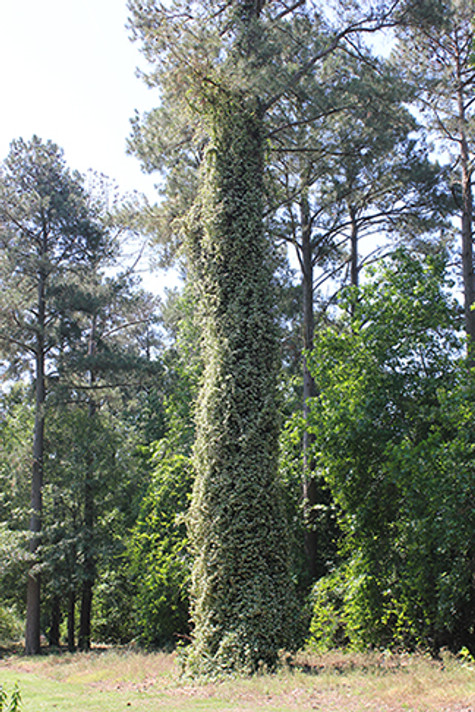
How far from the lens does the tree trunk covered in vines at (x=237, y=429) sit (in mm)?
9297

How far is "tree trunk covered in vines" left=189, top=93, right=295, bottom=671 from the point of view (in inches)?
366

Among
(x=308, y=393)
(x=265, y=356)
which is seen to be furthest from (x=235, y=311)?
(x=308, y=393)

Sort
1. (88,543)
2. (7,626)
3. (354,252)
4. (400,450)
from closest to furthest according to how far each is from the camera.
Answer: (400,450) → (354,252) → (88,543) → (7,626)

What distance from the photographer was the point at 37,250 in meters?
19.9

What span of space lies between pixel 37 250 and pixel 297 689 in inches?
639

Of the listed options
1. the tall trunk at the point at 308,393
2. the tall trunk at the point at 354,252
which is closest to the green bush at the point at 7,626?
the tall trunk at the point at 308,393

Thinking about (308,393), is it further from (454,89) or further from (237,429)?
(454,89)

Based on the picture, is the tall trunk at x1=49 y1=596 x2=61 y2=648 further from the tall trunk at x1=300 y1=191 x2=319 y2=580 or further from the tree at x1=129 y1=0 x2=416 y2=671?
the tree at x1=129 y1=0 x2=416 y2=671

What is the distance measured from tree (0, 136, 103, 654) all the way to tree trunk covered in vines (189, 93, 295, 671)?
900 cm

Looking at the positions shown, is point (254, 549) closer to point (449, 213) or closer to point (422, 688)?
point (422, 688)

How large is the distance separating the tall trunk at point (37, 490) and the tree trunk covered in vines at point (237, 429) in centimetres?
945

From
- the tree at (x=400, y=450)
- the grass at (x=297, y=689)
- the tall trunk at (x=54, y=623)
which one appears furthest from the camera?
the tall trunk at (x=54, y=623)

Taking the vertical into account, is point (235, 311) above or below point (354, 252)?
below

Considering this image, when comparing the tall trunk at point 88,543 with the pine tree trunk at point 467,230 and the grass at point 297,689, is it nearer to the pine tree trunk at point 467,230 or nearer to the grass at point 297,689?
the grass at point 297,689
